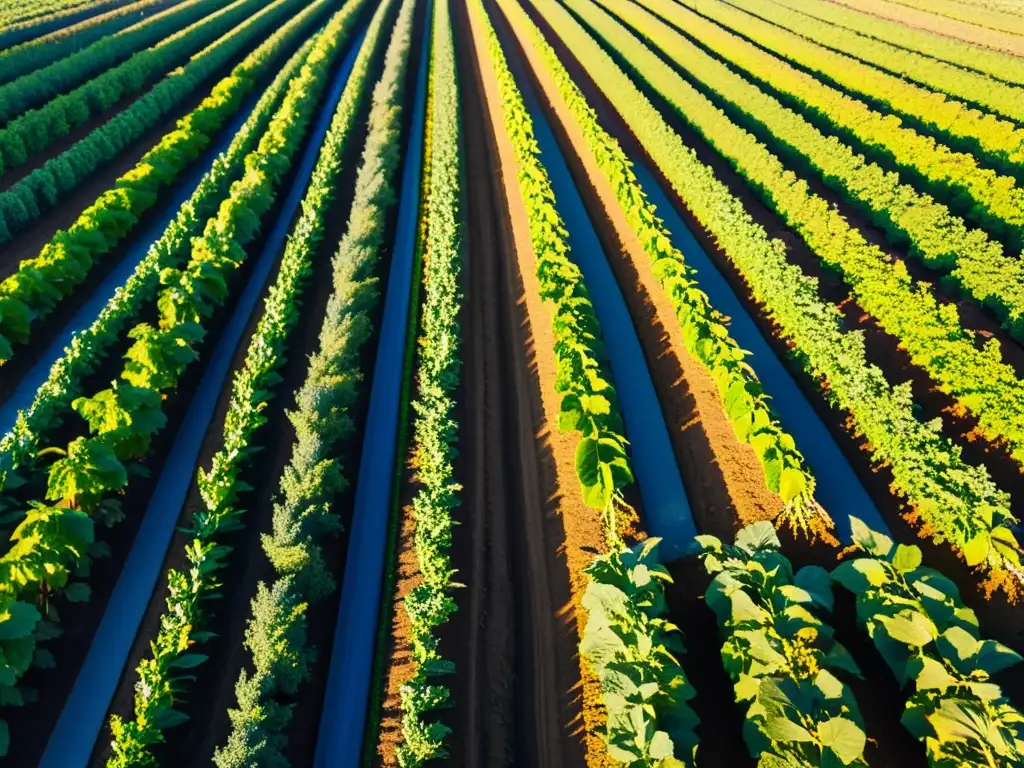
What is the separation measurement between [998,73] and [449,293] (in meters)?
40.5

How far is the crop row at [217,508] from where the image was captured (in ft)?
31.2

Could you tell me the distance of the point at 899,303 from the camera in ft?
56.2

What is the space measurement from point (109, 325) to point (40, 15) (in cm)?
5478

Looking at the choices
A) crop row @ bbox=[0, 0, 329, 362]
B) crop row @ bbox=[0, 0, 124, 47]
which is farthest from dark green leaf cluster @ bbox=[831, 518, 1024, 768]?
crop row @ bbox=[0, 0, 124, 47]

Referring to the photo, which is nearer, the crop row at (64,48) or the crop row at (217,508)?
the crop row at (217,508)

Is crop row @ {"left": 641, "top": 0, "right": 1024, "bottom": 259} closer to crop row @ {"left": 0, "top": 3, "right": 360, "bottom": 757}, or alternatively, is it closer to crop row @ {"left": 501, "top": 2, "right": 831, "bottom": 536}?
crop row @ {"left": 501, "top": 2, "right": 831, "bottom": 536}

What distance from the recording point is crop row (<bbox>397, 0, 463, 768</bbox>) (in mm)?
9711

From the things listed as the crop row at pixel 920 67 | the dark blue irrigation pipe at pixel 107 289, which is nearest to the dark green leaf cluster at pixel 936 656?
the dark blue irrigation pipe at pixel 107 289

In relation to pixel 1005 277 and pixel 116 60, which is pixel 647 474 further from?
pixel 116 60

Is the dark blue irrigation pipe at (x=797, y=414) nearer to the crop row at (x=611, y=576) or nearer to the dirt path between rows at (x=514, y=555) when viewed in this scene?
the crop row at (x=611, y=576)

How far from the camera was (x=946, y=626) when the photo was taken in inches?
400

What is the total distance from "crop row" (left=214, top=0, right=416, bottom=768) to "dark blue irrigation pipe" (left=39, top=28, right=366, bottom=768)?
220 centimetres

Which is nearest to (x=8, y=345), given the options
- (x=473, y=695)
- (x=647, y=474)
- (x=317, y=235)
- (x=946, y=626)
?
(x=317, y=235)

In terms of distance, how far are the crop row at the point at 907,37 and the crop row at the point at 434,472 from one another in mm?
36796
